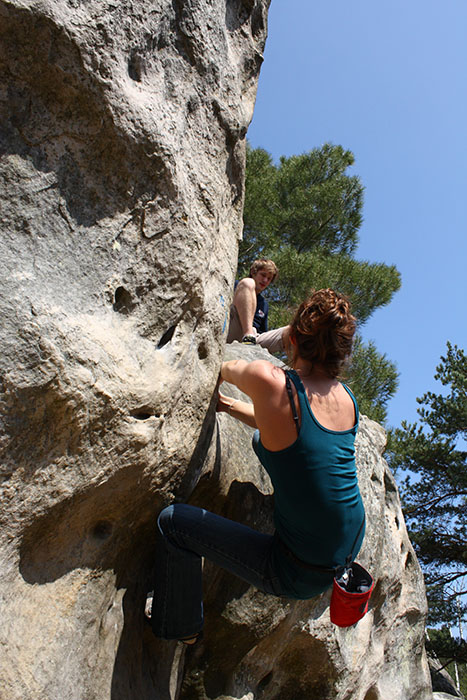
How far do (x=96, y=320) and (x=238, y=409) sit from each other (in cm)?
110

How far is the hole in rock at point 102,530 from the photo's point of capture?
8.06ft

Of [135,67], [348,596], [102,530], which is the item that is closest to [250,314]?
[135,67]

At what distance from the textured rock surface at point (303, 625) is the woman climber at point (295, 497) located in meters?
0.54

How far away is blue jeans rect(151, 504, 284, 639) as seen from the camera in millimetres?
2445

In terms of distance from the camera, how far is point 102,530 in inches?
97.8

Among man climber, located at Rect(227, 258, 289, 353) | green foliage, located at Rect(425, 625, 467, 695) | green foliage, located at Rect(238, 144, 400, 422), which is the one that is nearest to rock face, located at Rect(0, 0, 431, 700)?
man climber, located at Rect(227, 258, 289, 353)

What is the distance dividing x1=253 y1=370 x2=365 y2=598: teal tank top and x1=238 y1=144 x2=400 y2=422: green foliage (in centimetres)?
619

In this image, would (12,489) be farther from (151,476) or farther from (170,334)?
(170,334)

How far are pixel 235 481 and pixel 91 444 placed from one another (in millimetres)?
1248

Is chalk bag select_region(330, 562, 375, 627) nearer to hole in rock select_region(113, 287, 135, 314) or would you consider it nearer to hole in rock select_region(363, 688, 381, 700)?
hole in rock select_region(113, 287, 135, 314)

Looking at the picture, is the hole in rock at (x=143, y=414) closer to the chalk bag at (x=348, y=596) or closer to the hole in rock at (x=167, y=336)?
the hole in rock at (x=167, y=336)

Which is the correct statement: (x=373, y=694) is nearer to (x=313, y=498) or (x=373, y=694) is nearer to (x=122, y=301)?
(x=313, y=498)

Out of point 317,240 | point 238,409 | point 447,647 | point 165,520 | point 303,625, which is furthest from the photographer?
point 317,240

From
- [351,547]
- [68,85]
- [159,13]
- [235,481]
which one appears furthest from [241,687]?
[159,13]
